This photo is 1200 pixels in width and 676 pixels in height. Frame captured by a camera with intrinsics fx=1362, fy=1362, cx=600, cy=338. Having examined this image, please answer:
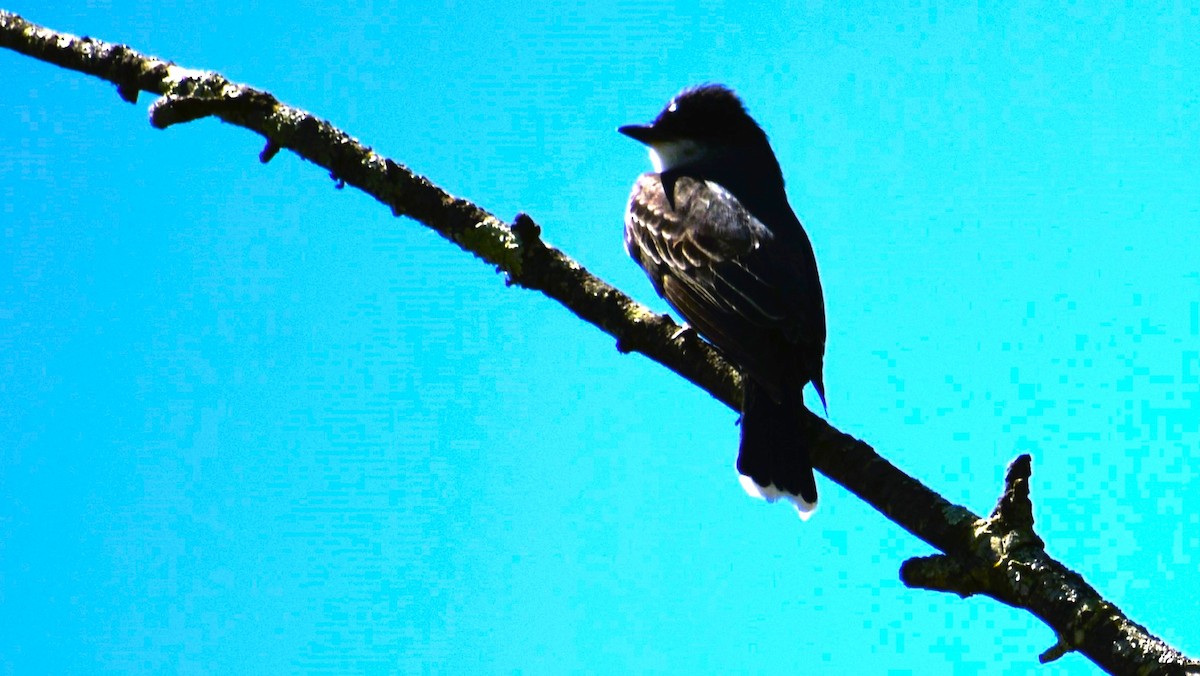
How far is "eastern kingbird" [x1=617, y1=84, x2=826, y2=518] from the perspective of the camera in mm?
5352

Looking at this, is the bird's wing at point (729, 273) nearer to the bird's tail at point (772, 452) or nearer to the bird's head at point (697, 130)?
the bird's tail at point (772, 452)

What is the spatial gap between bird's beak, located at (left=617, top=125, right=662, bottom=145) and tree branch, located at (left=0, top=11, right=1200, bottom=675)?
10.7 feet

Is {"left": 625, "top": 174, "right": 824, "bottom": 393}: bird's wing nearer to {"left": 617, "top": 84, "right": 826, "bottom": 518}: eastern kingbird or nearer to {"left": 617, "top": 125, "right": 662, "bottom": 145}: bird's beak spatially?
{"left": 617, "top": 84, "right": 826, "bottom": 518}: eastern kingbird

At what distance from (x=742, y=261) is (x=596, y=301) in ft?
7.02

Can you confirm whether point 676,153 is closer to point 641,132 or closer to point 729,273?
point 641,132

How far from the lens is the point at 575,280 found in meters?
4.36

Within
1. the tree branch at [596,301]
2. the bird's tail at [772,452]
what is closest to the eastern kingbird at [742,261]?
the bird's tail at [772,452]

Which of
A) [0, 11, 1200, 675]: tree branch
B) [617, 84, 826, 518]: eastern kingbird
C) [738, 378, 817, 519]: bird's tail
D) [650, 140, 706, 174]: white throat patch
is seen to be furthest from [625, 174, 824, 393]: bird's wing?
[650, 140, 706, 174]: white throat patch

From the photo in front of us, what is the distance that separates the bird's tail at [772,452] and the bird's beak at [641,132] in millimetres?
3015

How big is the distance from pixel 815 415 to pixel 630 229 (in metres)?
2.37

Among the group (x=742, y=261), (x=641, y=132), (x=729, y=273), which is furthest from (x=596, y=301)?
(x=641, y=132)

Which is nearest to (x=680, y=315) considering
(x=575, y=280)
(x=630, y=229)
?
(x=630, y=229)

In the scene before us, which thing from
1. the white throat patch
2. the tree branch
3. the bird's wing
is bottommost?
the tree branch

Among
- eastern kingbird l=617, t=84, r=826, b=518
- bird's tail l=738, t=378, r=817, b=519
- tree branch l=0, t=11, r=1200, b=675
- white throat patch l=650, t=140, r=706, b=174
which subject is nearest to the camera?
tree branch l=0, t=11, r=1200, b=675
